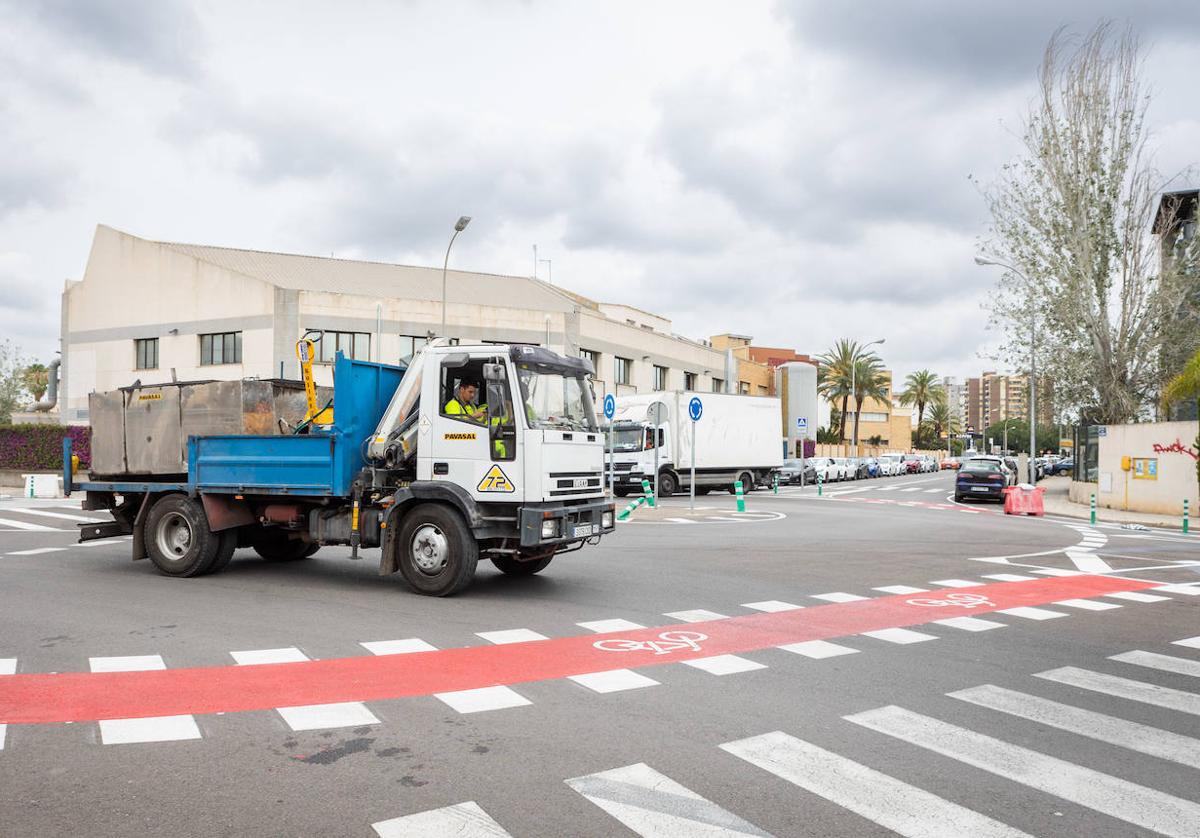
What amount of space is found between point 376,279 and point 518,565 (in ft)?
153

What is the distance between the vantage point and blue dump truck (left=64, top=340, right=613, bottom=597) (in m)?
9.34

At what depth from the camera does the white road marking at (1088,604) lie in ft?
31.1

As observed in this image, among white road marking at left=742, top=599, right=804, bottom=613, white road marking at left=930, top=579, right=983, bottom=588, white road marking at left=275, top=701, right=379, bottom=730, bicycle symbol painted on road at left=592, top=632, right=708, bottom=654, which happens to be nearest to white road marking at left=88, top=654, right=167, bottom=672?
white road marking at left=275, top=701, right=379, bottom=730

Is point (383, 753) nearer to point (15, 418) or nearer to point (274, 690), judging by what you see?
point (274, 690)

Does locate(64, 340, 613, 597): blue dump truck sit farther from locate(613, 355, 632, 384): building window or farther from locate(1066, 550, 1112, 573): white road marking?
locate(613, 355, 632, 384): building window

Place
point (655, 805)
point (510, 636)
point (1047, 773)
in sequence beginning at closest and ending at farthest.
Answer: point (655, 805) → point (1047, 773) → point (510, 636)

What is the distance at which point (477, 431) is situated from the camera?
9414mm

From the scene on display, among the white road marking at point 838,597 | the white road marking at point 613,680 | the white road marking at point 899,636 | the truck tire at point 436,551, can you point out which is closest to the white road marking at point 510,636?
the white road marking at point 613,680

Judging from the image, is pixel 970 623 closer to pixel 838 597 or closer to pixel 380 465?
pixel 838 597

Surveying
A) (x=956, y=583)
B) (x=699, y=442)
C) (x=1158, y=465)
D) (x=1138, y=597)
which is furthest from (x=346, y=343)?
(x=1138, y=597)

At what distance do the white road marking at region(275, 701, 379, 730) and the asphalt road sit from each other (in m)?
0.03

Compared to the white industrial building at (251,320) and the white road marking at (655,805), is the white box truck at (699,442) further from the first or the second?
the white road marking at (655,805)

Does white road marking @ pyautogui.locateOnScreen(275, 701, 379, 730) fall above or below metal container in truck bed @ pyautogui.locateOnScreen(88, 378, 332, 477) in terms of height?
below

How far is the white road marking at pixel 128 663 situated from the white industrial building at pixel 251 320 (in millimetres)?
33960
